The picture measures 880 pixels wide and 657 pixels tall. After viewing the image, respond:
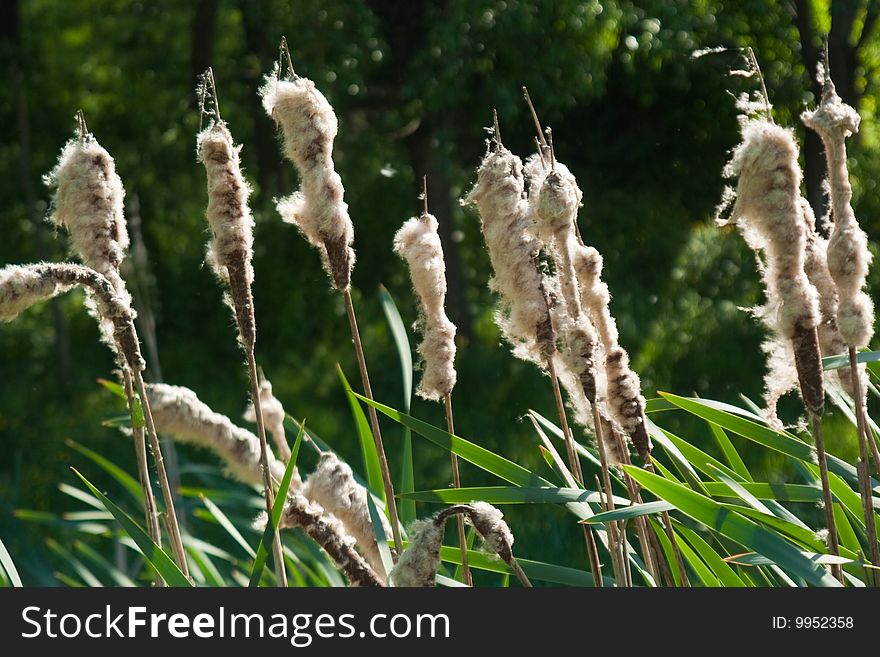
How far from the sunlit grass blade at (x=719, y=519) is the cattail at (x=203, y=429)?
577 mm

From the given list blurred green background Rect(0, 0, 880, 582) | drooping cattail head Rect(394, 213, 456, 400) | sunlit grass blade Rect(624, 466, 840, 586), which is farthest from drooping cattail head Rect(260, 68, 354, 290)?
blurred green background Rect(0, 0, 880, 582)

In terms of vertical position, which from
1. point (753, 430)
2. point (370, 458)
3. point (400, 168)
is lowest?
point (753, 430)

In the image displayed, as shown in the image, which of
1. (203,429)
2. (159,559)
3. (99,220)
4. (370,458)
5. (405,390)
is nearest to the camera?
(159,559)

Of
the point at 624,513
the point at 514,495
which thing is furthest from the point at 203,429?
the point at 624,513

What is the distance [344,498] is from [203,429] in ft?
0.97

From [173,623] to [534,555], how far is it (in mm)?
1815

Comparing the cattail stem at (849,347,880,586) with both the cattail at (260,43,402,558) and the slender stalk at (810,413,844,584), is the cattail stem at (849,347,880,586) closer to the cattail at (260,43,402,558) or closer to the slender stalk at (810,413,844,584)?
the slender stalk at (810,413,844,584)

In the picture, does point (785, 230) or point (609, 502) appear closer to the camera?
point (785, 230)

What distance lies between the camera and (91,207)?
4.34ft

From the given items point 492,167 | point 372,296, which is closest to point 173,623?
point 492,167

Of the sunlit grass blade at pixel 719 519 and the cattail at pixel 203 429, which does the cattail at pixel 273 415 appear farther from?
the sunlit grass blade at pixel 719 519

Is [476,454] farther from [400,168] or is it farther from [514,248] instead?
[400,168]

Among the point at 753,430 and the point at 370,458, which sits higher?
the point at 370,458

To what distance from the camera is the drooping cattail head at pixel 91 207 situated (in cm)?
131
